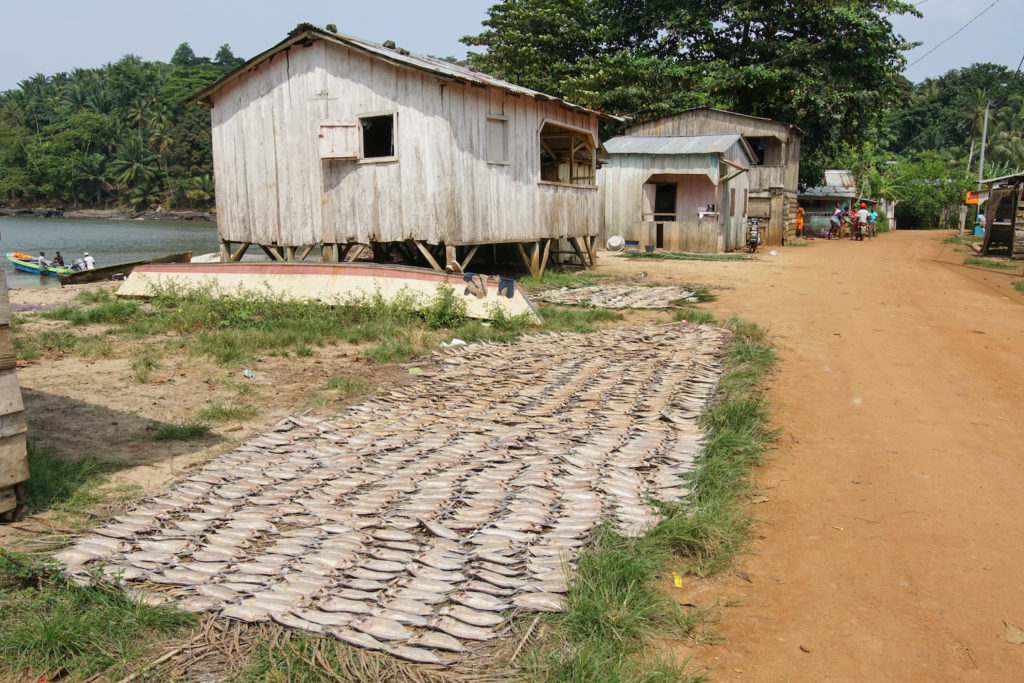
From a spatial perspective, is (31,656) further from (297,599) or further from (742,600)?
(742,600)

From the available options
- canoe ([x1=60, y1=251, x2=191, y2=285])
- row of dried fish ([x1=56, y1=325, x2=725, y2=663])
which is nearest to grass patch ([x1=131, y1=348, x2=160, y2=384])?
row of dried fish ([x1=56, y1=325, x2=725, y2=663])

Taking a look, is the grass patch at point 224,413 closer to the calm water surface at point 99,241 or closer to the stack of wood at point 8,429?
the stack of wood at point 8,429

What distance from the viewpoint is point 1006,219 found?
21531mm

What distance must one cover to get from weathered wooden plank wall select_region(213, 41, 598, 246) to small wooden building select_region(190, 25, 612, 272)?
0.8 inches

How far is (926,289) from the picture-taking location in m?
13.7

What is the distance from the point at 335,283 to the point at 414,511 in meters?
7.31

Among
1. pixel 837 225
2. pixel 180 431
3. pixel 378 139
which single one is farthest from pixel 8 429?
pixel 837 225

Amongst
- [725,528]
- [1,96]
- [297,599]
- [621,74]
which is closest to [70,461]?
[297,599]

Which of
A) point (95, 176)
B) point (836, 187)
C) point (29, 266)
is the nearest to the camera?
point (29, 266)

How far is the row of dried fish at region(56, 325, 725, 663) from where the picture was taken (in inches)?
121

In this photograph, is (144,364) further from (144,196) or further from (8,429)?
(144,196)

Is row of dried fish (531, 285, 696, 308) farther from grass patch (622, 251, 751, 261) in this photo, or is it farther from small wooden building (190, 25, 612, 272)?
grass patch (622, 251, 751, 261)

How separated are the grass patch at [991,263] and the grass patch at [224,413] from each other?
18016 millimetres

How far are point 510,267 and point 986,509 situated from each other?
13.3m
